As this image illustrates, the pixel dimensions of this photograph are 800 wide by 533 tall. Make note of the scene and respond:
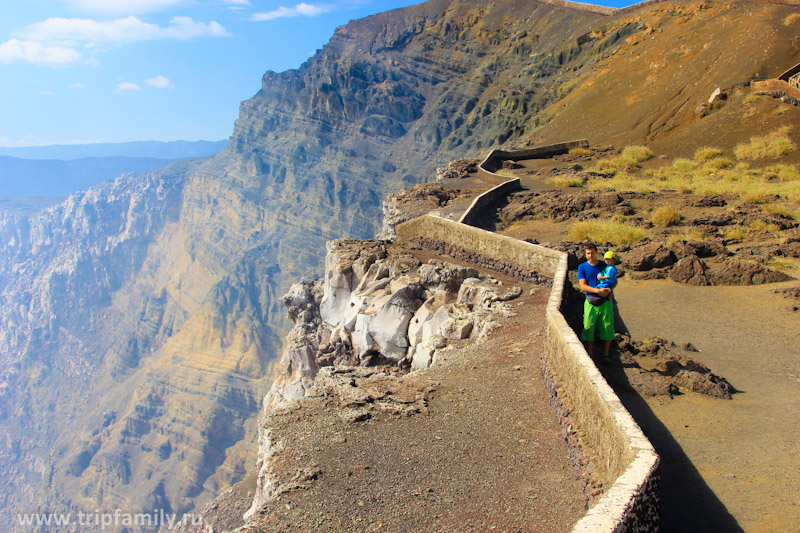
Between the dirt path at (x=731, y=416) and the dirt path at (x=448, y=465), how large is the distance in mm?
954

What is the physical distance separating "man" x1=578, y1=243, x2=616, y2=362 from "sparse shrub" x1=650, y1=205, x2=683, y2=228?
30.6 feet

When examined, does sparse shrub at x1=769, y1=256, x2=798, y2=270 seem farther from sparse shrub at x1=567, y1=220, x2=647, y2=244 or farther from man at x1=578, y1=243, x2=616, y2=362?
man at x1=578, y1=243, x2=616, y2=362

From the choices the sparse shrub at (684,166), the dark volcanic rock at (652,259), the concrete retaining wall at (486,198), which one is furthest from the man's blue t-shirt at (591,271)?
the sparse shrub at (684,166)

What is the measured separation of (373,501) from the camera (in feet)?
16.1

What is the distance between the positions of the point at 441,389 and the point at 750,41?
33.0m

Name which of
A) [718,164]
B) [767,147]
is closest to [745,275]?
[718,164]

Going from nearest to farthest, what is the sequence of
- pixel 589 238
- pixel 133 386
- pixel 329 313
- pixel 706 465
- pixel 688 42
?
pixel 706 465
pixel 589 238
pixel 329 313
pixel 688 42
pixel 133 386

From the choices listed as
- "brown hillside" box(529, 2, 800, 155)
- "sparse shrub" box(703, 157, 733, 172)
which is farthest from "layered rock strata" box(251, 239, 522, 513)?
"brown hillside" box(529, 2, 800, 155)

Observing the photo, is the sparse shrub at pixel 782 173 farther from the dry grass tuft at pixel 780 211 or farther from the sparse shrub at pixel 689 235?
the sparse shrub at pixel 689 235

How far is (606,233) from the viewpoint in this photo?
14.1 metres

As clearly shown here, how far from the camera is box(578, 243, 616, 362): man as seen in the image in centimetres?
690

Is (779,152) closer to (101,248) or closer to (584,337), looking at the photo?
(584,337)

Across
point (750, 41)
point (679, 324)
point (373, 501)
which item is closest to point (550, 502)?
point (373, 501)

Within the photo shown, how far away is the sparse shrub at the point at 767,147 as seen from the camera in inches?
824
